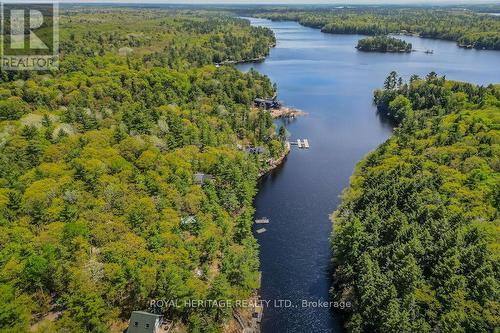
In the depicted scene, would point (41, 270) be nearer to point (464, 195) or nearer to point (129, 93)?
point (464, 195)

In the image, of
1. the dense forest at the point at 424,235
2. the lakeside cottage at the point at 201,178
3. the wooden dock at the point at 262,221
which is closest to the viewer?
the dense forest at the point at 424,235

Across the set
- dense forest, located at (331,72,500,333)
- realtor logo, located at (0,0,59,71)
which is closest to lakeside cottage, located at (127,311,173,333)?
dense forest, located at (331,72,500,333)

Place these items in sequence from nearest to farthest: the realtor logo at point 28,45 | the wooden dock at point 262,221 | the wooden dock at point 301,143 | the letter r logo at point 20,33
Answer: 1. the wooden dock at point 262,221
2. the wooden dock at point 301,143
3. the realtor logo at point 28,45
4. the letter r logo at point 20,33

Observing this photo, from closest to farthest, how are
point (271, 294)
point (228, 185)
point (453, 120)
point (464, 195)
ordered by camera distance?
point (271, 294)
point (464, 195)
point (228, 185)
point (453, 120)

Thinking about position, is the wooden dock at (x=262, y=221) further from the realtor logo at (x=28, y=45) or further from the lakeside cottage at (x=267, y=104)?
the realtor logo at (x=28, y=45)

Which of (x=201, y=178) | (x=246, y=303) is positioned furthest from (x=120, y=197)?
(x=246, y=303)

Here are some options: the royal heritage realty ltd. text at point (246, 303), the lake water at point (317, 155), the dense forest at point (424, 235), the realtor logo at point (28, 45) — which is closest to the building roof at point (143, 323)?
the royal heritage realty ltd. text at point (246, 303)

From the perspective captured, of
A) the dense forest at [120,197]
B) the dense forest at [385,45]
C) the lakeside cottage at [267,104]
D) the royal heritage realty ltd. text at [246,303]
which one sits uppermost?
the dense forest at [385,45]

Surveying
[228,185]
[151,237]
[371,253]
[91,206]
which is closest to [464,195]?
[371,253]
